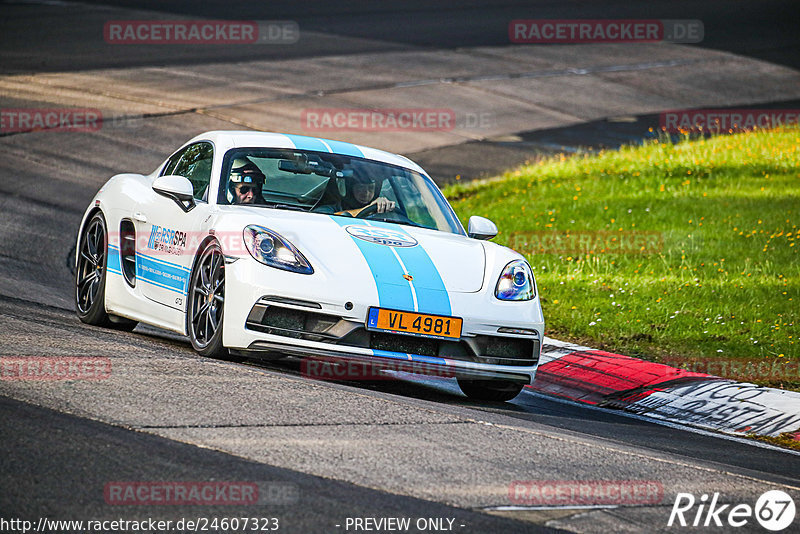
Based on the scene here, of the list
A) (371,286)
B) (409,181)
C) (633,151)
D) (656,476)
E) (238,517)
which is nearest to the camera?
(238,517)

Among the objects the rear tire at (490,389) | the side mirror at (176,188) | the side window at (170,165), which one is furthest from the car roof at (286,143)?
the rear tire at (490,389)

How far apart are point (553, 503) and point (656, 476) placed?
0.85 m

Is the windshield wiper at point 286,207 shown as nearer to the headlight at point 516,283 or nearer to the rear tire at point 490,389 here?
the headlight at point 516,283

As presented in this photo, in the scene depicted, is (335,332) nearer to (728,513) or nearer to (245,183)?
(245,183)

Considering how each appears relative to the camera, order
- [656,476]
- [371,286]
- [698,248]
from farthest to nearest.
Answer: [698,248] < [371,286] < [656,476]

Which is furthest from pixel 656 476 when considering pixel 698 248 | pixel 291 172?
pixel 698 248

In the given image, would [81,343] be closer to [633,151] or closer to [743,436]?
[743,436]

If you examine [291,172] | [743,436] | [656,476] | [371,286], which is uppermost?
[291,172]

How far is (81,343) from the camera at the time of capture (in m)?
6.90

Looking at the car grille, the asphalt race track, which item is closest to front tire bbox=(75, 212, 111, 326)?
the asphalt race track

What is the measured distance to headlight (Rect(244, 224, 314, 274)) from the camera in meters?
6.90

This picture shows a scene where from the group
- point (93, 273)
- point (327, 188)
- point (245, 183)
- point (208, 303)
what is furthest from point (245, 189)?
point (93, 273)

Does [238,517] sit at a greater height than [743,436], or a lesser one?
greater

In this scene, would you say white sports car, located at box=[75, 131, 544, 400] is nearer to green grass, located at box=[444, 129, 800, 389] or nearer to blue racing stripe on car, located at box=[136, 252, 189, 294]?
blue racing stripe on car, located at box=[136, 252, 189, 294]
